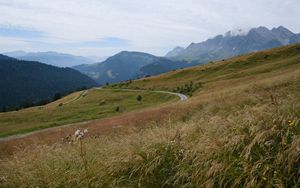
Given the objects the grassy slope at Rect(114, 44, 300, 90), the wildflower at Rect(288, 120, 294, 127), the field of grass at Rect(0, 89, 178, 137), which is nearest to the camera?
the wildflower at Rect(288, 120, 294, 127)

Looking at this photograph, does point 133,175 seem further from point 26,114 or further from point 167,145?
point 26,114

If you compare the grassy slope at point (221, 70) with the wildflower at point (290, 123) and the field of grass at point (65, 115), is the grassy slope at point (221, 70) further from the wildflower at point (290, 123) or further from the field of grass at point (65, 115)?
the wildflower at point (290, 123)

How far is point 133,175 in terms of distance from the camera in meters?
6.93

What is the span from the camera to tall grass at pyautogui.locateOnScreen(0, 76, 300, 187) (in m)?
5.59

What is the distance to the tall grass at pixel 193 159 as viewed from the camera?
5.59 m

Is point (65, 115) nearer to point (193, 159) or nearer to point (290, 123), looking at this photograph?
point (193, 159)

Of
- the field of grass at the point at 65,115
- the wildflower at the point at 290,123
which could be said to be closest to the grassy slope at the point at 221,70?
the field of grass at the point at 65,115

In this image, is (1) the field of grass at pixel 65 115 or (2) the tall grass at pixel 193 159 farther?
(1) the field of grass at pixel 65 115

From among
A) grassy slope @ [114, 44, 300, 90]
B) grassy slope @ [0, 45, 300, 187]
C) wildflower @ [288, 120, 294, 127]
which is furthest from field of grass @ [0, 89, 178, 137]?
wildflower @ [288, 120, 294, 127]

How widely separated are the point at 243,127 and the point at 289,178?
5.14 feet

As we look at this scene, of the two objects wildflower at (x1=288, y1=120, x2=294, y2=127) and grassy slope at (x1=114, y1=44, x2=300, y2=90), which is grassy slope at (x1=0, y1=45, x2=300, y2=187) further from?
grassy slope at (x1=114, y1=44, x2=300, y2=90)

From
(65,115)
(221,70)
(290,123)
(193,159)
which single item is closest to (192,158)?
(193,159)

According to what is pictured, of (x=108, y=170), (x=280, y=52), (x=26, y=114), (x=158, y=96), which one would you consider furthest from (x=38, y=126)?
(x=280, y=52)

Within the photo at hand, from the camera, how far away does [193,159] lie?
21.6 feet
